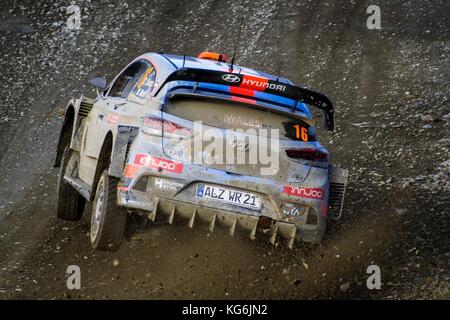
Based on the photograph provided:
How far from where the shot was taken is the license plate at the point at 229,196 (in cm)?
750

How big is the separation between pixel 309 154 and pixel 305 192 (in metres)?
0.37

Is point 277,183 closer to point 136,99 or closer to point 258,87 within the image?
point 258,87

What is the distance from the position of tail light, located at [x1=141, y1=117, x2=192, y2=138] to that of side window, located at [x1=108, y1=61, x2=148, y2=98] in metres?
1.26

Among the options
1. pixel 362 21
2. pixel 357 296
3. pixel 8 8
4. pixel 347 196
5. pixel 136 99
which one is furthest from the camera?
pixel 8 8

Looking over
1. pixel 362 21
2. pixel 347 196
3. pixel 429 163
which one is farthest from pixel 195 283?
pixel 362 21

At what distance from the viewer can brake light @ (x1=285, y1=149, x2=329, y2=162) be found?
781cm

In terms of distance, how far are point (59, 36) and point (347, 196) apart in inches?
362

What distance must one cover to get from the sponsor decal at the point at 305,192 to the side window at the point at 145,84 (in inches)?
62.3

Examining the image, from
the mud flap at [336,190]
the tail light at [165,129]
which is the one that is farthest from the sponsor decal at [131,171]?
the mud flap at [336,190]

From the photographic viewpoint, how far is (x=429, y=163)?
11219 millimetres

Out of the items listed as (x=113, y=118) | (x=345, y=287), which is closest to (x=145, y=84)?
(x=113, y=118)

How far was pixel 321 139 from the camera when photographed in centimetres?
1267

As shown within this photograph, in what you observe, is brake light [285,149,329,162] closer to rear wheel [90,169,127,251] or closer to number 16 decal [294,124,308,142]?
number 16 decal [294,124,308,142]

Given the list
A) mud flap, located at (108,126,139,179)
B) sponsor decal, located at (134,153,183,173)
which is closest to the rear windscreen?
mud flap, located at (108,126,139,179)
